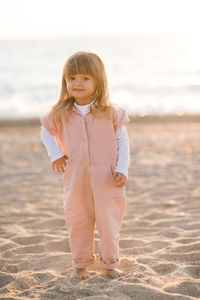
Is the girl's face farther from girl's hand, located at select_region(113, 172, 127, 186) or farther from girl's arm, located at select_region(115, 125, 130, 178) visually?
girl's hand, located at select_region(113, 172, 127, 186)

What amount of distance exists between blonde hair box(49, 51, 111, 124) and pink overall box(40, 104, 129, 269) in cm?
4

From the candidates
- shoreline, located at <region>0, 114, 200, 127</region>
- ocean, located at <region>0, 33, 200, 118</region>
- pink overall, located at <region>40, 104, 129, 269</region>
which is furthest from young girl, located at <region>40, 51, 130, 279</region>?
ocean, located at <region>0, 33, 200, 118</region>

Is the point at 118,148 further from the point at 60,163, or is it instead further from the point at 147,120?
the point at 147,120

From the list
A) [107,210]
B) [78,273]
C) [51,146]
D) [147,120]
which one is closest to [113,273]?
[78,273]

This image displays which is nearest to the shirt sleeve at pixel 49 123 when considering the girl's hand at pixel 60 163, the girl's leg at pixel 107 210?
the girl's hand at pixel 60 163

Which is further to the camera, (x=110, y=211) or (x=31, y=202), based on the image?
(x=31, y=202)

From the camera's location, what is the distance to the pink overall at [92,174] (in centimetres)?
254

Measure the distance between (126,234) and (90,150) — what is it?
131cm

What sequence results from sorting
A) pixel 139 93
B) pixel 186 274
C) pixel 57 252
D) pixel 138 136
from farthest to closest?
pixel 139 93, pixel 138 136, pixel 57 252, pixel 186 274

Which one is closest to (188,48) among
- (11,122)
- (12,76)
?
(12,76)

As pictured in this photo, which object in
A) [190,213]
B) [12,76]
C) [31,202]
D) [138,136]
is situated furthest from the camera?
[12,76]

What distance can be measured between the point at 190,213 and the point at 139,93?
17.6m

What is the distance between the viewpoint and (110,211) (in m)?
2.58

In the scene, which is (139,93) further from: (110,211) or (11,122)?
(110,211)
